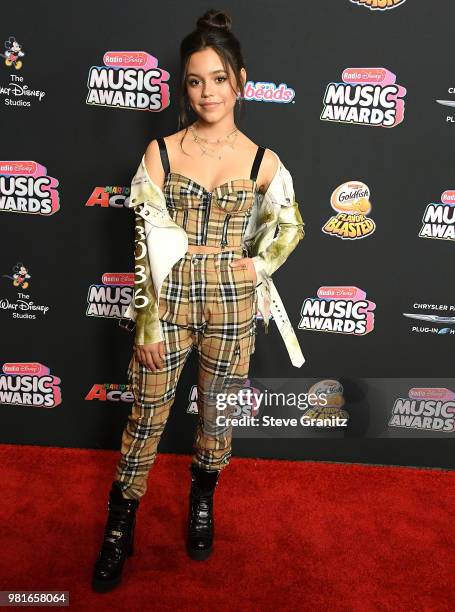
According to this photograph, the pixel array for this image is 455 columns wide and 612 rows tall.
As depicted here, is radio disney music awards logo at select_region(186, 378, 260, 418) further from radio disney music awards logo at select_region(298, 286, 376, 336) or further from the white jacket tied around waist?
the white jacket tied around waist

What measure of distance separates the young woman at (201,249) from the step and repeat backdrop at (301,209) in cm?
57

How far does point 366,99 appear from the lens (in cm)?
241

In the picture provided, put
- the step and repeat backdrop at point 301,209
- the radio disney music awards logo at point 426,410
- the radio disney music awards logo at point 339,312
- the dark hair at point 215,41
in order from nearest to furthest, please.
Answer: the dark hair at point 215,41 → the step and repeat backdrop at point 301,209 → the radio disney music awards logo at point 339,312 → the radio disney music awards logo at point 426,410

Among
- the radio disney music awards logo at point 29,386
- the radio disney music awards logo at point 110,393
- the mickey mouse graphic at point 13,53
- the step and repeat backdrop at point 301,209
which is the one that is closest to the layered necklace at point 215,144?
the step and repeat backdrop at point 301,209

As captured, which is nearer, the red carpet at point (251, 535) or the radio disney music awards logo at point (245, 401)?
the red carpet at point (251, 535)

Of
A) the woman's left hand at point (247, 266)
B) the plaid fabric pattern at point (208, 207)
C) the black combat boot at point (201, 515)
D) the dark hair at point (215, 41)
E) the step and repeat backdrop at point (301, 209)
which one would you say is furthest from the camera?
the step and repeat backdrop at point (301, 209)

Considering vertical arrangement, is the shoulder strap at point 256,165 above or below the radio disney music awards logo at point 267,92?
below

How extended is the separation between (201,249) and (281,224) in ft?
1.06

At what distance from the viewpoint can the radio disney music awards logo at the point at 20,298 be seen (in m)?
2.73

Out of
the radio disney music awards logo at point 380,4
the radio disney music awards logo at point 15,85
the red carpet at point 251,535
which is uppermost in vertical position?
the radio disney music awards logo at point 380,4

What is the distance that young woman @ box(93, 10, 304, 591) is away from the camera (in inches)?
71.8

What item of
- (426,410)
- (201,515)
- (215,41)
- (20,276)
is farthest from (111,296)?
(426,410)

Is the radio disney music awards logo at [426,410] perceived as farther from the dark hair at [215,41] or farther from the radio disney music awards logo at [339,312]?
the dark hair at [215,41]

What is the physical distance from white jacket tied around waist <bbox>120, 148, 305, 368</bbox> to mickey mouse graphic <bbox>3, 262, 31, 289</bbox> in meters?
0.90
